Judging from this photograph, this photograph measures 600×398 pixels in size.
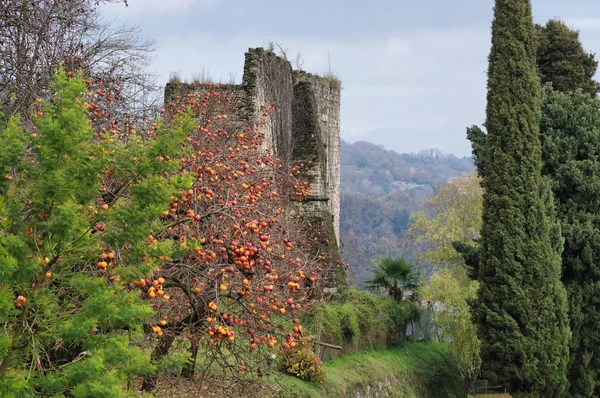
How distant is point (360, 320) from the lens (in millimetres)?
20094

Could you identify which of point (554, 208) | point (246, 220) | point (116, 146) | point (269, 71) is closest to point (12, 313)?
point (116, 146)

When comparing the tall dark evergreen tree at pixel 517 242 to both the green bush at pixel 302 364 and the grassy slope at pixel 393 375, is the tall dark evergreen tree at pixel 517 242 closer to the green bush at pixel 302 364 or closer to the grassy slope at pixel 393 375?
the grassy slope at pixel 393 375

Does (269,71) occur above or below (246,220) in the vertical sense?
above

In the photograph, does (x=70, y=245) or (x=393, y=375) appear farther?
(x=393, y=375)

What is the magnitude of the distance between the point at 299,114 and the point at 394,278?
5.07 meters

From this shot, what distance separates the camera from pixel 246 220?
28.8 feet

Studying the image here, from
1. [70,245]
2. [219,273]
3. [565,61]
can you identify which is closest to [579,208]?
[565,61]

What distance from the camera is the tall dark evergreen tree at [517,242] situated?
16375mm

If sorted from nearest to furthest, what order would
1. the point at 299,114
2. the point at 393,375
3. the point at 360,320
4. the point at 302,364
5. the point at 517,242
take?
the point at 302,364 → the point at 517,242 → the point at 393,375 → the point at 360,320 → the point at 299,114

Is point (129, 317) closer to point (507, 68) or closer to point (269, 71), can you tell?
point (507, 68)

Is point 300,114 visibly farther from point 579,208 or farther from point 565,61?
point 579,208

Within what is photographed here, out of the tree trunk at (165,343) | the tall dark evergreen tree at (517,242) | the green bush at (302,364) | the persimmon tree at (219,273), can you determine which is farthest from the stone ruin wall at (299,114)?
the tree trunk at (165,343)

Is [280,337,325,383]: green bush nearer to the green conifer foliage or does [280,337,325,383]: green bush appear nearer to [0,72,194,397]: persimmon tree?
the green conifer foliage

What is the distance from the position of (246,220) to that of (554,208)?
10.4m
